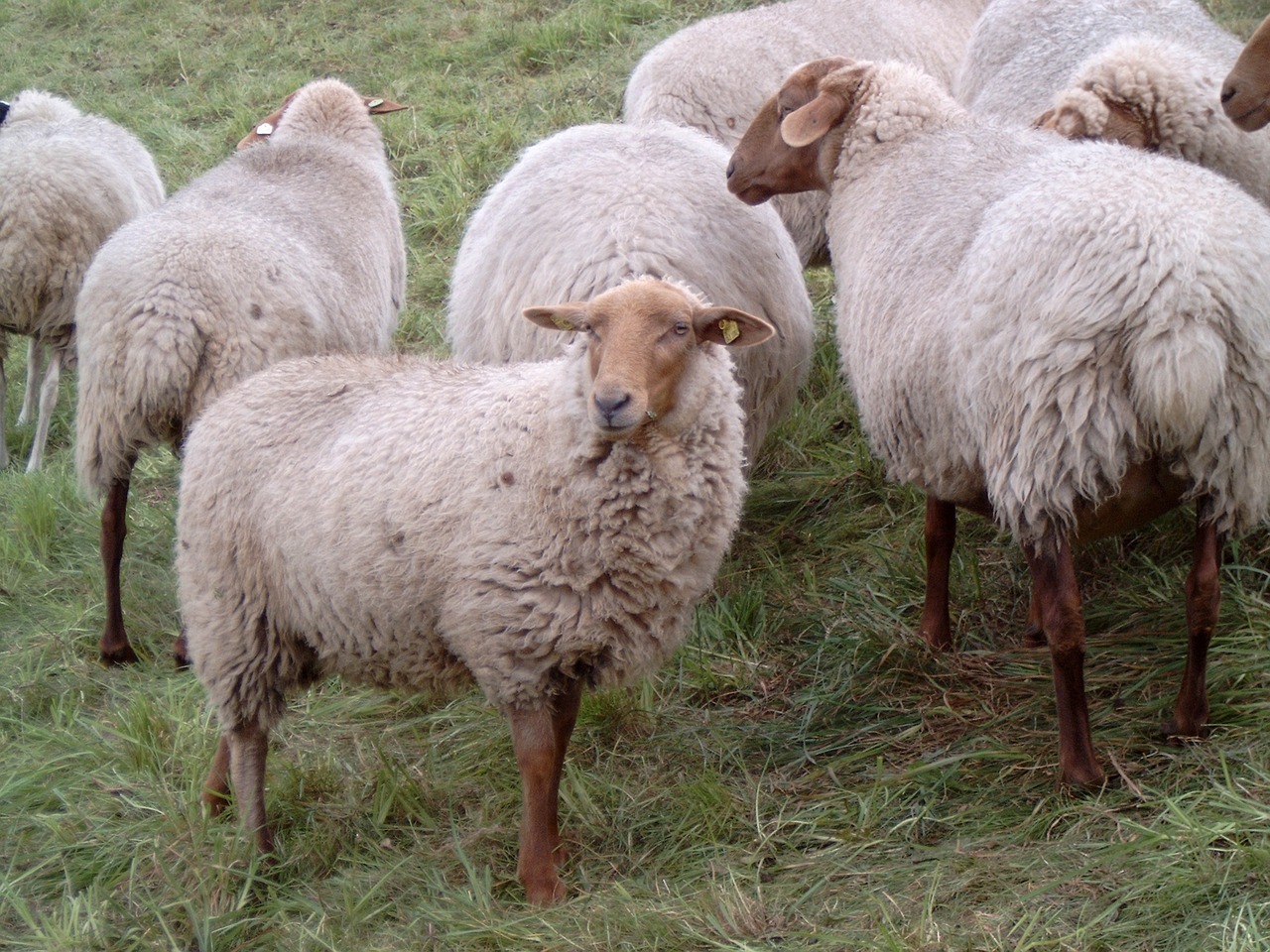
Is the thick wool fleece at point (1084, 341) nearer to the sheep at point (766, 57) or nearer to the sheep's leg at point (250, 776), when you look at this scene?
the sheep's leg at point (250, 776)

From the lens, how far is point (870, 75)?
14.0 ft

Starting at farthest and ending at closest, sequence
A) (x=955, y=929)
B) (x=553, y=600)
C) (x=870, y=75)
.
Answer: (x=870, y=75), (x=553, y=600), (x=955, y=929)

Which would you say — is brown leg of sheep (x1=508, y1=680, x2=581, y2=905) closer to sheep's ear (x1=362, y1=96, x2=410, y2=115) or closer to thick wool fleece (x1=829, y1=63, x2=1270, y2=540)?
thick wool fleece (x1=829, y1=63, x2=1270, y2=540)

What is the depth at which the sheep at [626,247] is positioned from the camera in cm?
403

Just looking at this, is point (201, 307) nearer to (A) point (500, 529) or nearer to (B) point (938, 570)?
(A) point (500, 529)

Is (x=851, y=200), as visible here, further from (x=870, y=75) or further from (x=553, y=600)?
(x=553, y=600)

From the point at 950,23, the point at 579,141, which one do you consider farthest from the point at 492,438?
the point at 950,23

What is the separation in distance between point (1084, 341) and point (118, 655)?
3.50 metres

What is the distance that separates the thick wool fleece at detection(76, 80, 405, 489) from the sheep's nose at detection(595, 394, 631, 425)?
72.1 inches

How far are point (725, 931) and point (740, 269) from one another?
2121 millimetres

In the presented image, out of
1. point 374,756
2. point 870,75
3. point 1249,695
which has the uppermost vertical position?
point 870,75

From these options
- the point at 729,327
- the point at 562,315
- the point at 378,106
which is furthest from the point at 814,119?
the point at 378,106

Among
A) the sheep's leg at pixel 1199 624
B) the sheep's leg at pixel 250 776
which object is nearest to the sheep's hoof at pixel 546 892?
the sheep's leg at pixel 250 776

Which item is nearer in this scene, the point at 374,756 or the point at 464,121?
the point at 374,756
